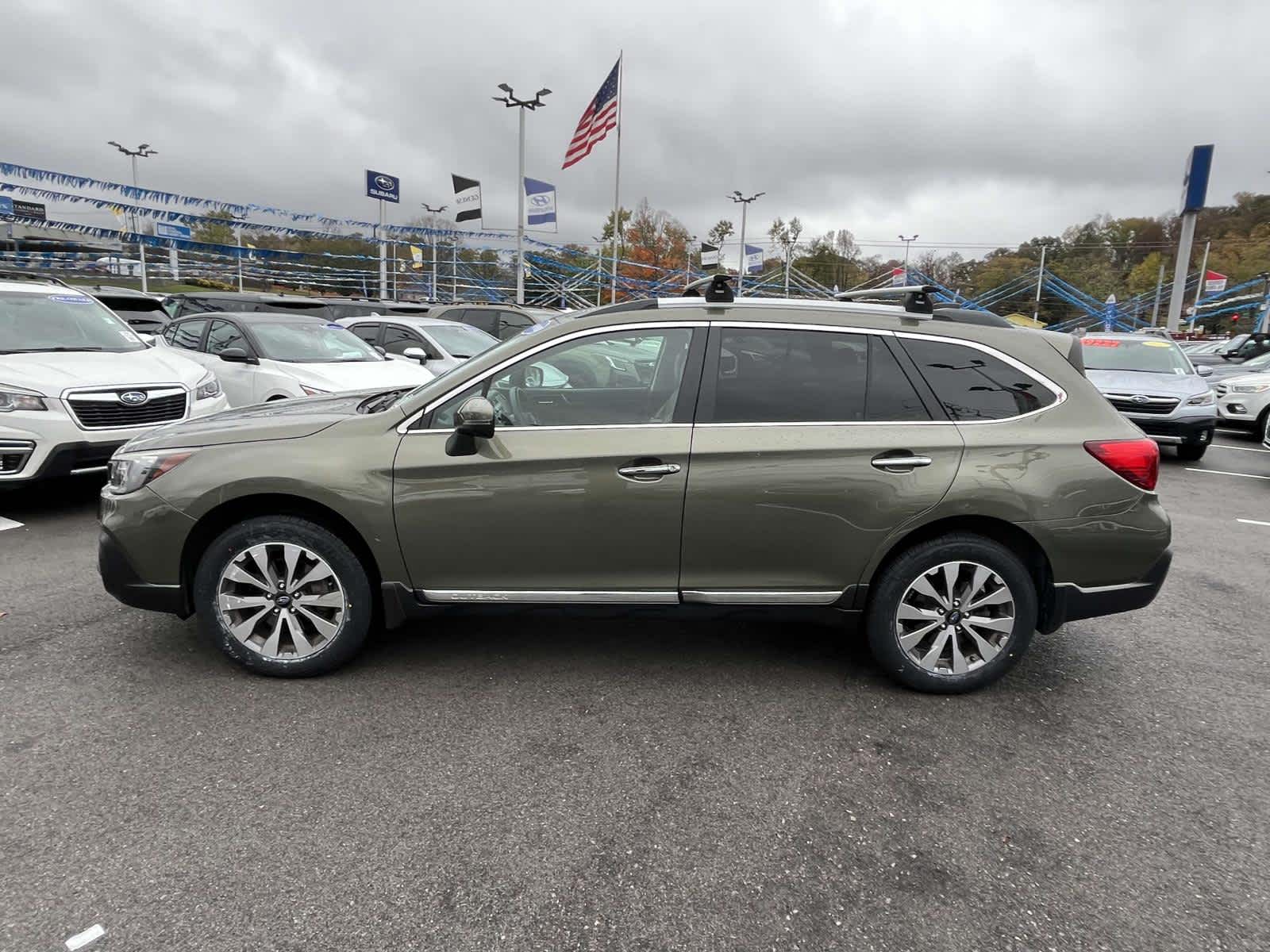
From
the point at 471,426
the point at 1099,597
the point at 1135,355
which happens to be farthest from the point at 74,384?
the point at 1135,355

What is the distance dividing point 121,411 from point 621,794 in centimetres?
553

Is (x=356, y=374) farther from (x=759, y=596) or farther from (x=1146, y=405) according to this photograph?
(x=1146, y=405)

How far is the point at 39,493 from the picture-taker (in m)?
6.88

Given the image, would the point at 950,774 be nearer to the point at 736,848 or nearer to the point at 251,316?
the point at 736,848

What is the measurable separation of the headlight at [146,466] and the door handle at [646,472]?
1.93 meters

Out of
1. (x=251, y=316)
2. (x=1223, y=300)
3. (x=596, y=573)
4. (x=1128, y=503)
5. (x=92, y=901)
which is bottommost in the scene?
(x=92, y=901)

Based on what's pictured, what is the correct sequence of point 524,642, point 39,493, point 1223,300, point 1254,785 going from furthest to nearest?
point 1223,300 → point 39,493 → point 524,642 → point 1254,785

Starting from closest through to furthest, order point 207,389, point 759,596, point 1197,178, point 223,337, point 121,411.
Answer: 1. point 759,596
2. point 121,411
3. point 207,389
4. point 223,337
5. point 1197,178

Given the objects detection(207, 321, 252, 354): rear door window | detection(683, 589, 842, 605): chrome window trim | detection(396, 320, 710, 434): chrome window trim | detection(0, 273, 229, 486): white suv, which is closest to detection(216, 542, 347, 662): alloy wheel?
detection(396, 320, 710, 434): chrome window trim

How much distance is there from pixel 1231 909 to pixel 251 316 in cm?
991

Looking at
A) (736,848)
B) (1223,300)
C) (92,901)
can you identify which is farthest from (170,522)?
(1223,300)

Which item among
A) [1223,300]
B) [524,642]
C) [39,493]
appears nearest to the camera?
[524,642]

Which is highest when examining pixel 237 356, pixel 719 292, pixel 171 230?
pixel 171 230

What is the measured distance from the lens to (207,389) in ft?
23.2
